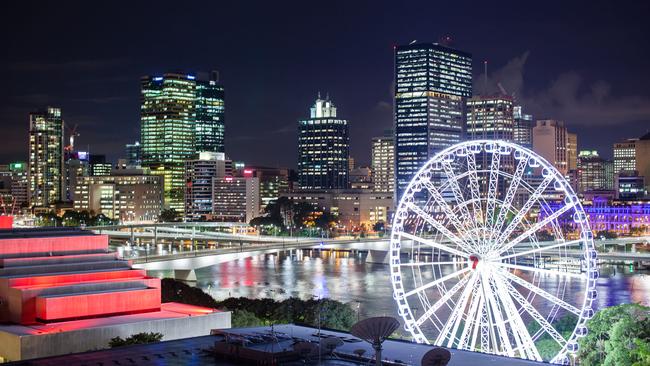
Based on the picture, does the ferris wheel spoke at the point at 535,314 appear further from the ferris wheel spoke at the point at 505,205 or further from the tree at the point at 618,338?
the ferris wheel spoke at the point at 505,205

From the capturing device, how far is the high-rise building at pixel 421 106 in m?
186

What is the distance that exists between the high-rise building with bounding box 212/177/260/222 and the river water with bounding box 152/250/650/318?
Answer: 271 ft

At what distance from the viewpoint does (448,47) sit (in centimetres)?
19350

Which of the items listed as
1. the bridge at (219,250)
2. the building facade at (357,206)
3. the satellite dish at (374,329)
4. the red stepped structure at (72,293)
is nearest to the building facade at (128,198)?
the building facade at (357,206)

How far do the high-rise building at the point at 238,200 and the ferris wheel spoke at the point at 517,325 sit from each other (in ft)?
527

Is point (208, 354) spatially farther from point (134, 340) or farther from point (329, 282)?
point (329, 282)

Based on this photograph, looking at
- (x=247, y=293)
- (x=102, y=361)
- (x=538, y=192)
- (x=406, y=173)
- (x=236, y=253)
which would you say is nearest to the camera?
(x=102, y=361)

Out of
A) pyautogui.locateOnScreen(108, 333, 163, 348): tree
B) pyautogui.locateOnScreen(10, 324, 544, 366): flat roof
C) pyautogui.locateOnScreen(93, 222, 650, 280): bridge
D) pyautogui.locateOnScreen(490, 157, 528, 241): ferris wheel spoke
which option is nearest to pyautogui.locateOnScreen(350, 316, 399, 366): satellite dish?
pyautogui.locateOnScreen(10, 324, 544, 366): flat roof

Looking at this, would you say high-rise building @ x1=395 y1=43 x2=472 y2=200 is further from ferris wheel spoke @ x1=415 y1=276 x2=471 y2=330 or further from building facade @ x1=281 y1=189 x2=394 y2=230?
ferris wheel spoke @ x1=415 y1=276 x2=471 y2=330

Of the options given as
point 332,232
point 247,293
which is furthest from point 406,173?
point 247,293

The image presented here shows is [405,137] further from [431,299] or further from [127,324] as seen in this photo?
[127,324]

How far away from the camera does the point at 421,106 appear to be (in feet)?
612

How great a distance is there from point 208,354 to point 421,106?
537 feet

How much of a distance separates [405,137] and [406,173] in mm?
7797
